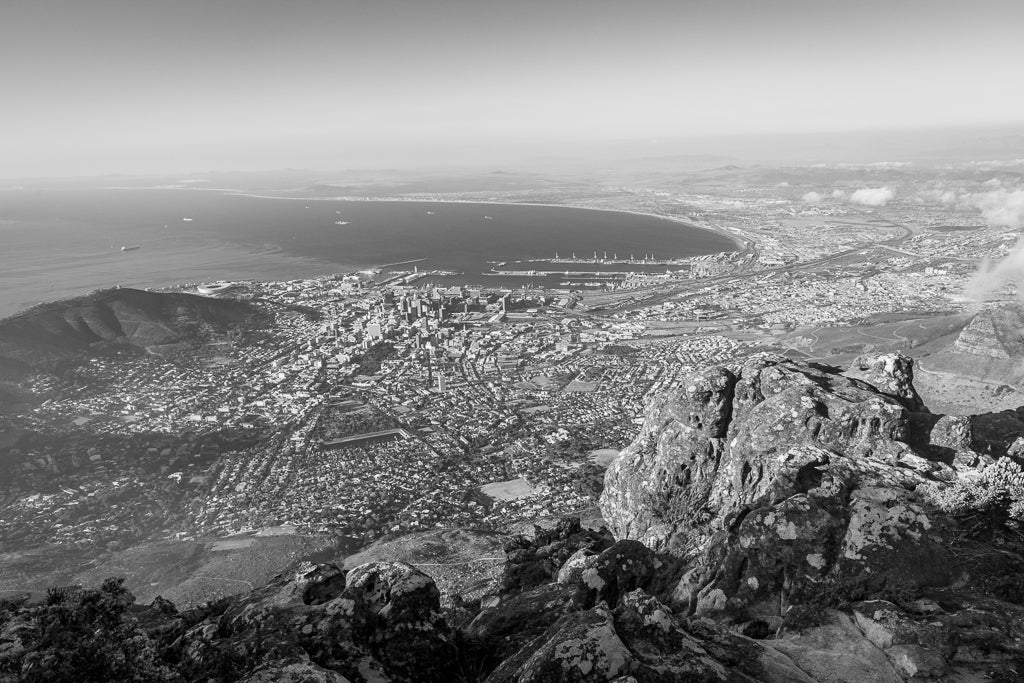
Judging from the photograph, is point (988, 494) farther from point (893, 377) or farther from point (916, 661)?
point (893, 377)

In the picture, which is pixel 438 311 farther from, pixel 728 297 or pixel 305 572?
pixel 305 572

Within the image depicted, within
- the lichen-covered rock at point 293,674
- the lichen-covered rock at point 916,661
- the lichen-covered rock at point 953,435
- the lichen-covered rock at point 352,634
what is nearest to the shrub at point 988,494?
the lichen-covered rock at point 953,435

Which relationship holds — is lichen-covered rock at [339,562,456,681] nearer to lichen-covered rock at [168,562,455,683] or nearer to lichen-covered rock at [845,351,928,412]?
lichen-covered rock at [168,562,455,683]

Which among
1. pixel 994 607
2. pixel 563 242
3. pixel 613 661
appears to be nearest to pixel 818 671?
pixel 613 661

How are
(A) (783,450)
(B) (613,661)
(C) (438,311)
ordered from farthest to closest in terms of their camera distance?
(C) (438,311) → (A) (783,450) → (B) (613,661)

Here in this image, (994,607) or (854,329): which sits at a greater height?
(994,607)

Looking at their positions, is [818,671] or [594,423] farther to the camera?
[594,423]

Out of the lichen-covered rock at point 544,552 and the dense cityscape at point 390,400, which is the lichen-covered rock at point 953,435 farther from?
the dense cityscape at point 390,400

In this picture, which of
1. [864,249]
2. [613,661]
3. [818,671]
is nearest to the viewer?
[613,661]
